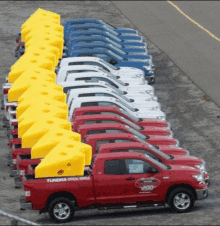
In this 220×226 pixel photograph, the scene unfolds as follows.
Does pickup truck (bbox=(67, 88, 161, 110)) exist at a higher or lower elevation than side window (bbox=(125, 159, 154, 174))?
higher

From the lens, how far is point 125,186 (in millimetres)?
21078

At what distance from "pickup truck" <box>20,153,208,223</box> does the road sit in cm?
1150

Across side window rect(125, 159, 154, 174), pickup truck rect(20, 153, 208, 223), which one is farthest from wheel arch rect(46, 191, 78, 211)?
side window rect(125, 159, 154, 174)

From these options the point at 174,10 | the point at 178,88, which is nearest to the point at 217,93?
the point at 178,88

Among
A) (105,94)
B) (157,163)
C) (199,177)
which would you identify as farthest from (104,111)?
(199,177)

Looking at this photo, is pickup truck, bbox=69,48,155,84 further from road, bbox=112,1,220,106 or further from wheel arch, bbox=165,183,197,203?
wheel arch, bbox=165,183,197,203

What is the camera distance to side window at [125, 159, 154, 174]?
21.2m

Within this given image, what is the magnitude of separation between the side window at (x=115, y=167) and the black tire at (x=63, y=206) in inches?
50.8

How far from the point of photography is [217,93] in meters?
33.3

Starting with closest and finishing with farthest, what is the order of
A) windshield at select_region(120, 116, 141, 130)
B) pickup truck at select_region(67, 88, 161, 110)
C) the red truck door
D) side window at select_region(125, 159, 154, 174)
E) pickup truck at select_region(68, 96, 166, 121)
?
the red truck door
side window at select_region(125, 159, 154, 174)
windshield at select_region(120, 116, 141, 130)
pickup truck at select_region(68, 96, 166, 121)
pickup truck at select_region(67, 88, 161, 110)

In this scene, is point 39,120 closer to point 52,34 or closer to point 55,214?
point 55,214

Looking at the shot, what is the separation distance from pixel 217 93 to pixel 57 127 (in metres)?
11.0

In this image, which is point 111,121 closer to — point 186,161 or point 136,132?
point 136,132

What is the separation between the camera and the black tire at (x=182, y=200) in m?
21.1
